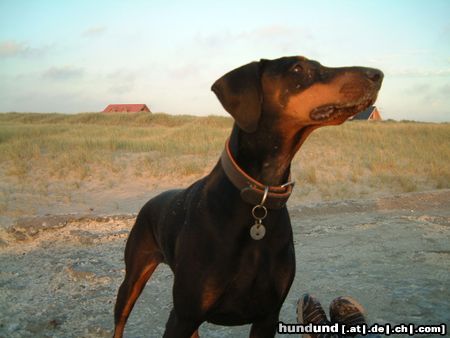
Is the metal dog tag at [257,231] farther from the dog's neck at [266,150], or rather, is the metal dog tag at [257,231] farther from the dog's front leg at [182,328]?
the dog's front leg at [182,328]

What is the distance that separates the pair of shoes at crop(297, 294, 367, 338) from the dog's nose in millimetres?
1542

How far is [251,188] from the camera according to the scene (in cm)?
244

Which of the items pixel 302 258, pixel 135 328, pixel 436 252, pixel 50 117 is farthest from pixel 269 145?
pixel 50 117

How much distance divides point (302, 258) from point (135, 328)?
2.38 meters

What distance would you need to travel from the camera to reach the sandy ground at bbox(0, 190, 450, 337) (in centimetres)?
415

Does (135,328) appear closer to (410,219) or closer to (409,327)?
(409,327)

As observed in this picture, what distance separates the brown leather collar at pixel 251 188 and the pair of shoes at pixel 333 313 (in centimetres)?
104

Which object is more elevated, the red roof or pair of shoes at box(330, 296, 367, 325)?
the red roof

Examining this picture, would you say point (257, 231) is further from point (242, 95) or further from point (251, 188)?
point (242, 95)

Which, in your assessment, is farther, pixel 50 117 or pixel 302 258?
pixel 50 117

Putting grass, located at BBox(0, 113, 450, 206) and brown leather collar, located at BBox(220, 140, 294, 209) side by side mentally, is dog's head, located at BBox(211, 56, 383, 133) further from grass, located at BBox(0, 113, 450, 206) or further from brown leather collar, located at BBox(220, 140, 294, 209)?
grass, located at BBox(0, 113, 450, 206)

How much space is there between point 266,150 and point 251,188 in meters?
0.22

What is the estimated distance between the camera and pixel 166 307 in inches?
177

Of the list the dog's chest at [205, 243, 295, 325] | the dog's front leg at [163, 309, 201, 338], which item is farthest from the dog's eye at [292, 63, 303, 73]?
the dog's front leg at [163, 309, 201, 338]
